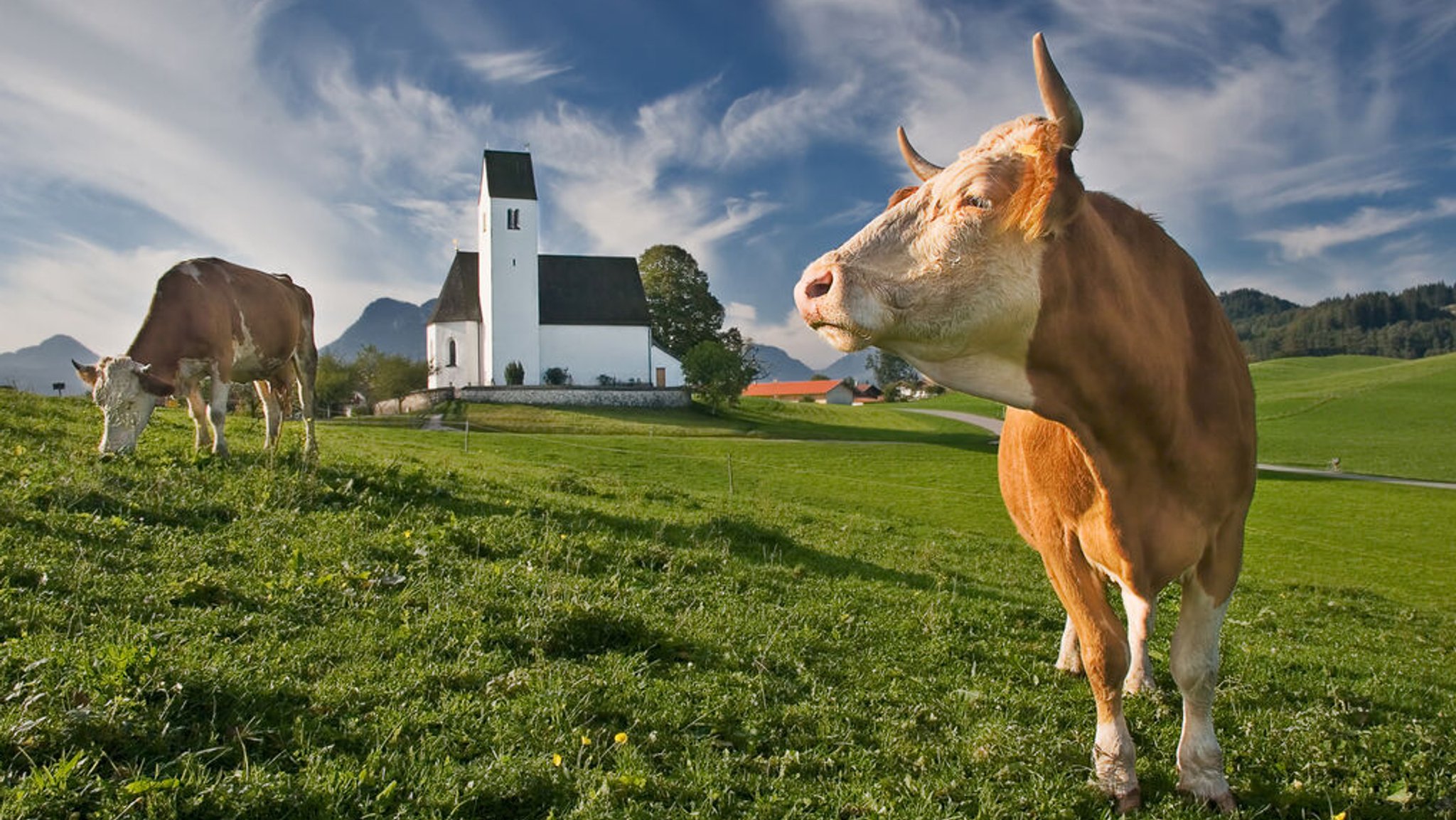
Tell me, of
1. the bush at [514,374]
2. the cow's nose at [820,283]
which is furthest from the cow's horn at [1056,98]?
the bush at [514,374]

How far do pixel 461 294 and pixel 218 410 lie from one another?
192 ft

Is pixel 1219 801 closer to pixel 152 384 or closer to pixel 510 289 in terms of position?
pixel 152 384

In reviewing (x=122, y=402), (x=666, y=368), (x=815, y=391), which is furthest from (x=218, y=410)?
(x=815, y=391)

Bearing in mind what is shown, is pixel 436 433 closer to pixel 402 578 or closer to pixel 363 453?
pixel 363 453

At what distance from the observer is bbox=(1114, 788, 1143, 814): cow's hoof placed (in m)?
3.55

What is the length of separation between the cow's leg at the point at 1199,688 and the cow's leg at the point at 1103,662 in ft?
0.79

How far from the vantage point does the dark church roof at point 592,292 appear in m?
65.6

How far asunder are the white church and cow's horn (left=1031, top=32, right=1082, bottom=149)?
61.7 meters

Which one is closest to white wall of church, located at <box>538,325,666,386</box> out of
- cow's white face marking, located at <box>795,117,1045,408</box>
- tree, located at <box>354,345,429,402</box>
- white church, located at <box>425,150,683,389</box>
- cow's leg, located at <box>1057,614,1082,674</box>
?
white church, located at <box>425,150,683,389</box>

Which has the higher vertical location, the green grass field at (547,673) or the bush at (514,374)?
the bush at (514,374)

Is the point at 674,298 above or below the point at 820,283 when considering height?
above

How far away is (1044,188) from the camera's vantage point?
273cm

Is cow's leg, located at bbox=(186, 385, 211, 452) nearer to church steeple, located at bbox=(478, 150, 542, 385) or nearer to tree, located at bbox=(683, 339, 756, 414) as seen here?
tree, located at bbox=(683, 339, 756, 414)

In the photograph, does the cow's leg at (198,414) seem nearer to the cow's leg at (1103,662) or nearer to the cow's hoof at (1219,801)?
the cow's leg at (1103,662)
